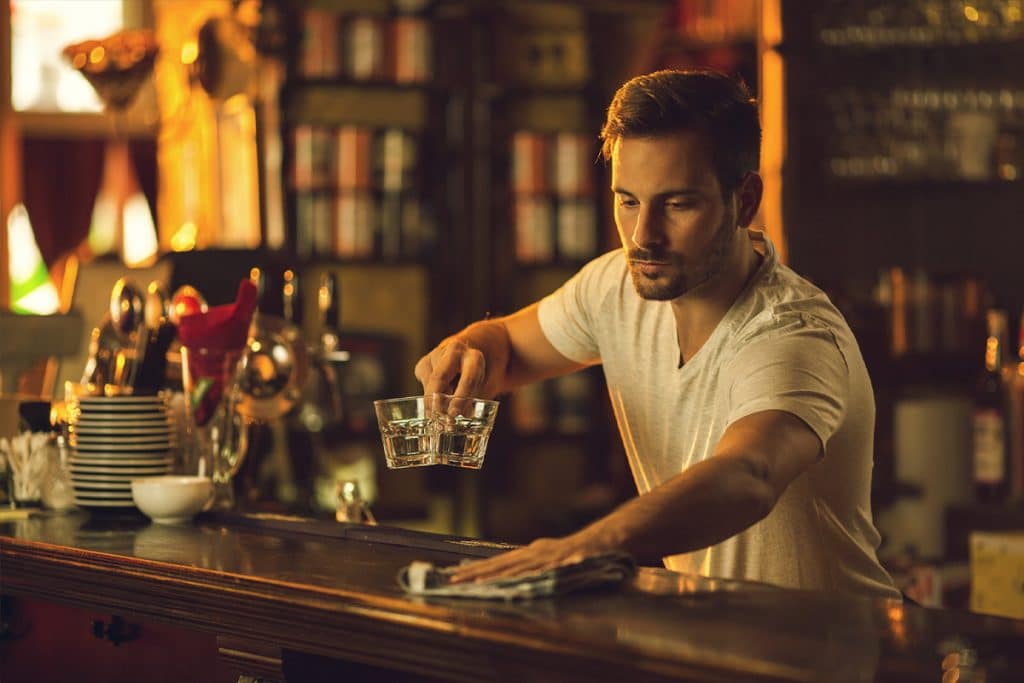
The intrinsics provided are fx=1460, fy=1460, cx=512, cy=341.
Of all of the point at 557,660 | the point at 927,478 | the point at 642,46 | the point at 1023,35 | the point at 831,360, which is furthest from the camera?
the point at 642,46

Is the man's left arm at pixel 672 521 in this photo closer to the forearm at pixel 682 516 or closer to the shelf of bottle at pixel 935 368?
the forearm at pixel 682 516

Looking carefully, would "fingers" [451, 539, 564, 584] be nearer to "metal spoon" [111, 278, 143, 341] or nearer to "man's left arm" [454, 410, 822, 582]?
"man's left arm" [454, 410, 822, 582]

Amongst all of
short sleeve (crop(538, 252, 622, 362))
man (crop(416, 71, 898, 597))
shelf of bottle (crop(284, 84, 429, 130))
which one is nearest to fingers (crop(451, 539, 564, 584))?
man (crop(416, 71, 898, 597))

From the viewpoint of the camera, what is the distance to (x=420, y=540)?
2.09 meters

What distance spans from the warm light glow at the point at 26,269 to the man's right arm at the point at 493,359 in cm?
786

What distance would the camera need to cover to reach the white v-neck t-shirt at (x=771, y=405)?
79.1 inches

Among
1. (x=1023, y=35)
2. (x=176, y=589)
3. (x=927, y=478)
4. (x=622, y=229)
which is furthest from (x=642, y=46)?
(x=176, y=589)

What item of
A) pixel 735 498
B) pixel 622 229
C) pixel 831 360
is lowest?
pixel 735 498

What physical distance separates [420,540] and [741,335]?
0.57m

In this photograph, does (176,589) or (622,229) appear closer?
(176,589)

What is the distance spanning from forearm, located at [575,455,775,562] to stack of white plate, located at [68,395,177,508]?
108cm

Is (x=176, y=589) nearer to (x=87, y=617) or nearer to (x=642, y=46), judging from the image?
(x=87, y=617)

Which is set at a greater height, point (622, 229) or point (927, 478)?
point (622, 229)

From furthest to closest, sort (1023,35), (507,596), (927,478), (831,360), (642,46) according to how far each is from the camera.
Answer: (642,46)
(1023,35)
(927,478)
(831,360)
(507,596)
